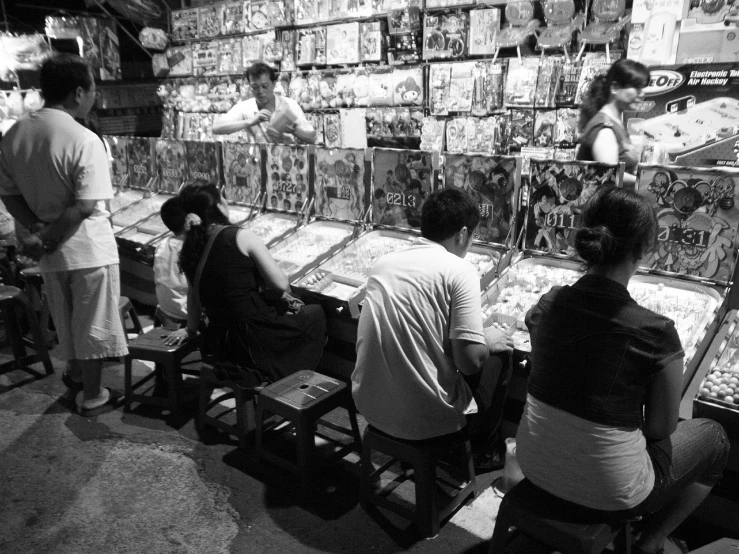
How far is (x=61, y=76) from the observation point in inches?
116

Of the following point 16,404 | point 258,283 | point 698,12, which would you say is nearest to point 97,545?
point 258,283

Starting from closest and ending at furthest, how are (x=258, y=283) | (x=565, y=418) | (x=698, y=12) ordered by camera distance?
(x=565, y=418)
(x=258, y=283)
(x=698, y=12)

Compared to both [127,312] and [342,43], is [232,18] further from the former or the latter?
[127,312]

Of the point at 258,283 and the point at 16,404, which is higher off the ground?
the point at 258,283

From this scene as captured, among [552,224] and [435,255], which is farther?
[552,224]

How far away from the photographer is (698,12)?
3.78 metres

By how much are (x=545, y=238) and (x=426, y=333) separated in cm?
111

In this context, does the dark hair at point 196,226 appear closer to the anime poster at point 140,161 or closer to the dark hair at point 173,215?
the dark hair at point 173,215

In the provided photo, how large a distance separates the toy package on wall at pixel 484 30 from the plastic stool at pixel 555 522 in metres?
3.97

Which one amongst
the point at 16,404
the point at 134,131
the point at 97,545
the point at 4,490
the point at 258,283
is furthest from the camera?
the point at 134,131

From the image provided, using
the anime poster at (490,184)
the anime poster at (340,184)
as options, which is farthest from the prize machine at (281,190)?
the anime poster at (490,184)

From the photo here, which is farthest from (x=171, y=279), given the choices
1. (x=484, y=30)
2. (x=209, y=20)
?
(x=209, y=20)

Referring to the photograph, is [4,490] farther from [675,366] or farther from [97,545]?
[675,366]

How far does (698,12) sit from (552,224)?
212cm
